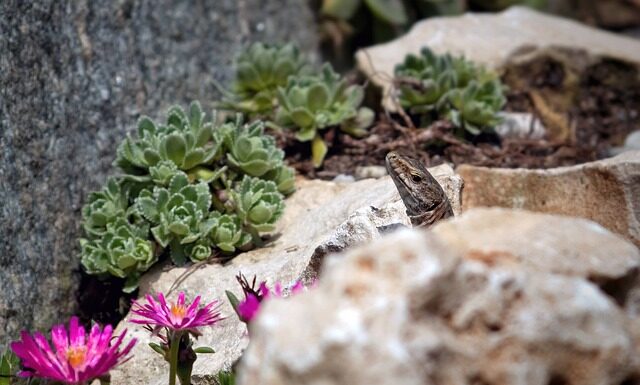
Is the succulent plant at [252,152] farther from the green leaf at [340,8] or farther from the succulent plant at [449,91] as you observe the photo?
the green leaf at [340,8]

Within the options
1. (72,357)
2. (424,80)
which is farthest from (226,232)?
(424,80)

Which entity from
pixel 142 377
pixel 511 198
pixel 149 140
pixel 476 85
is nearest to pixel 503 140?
pixel 476 85

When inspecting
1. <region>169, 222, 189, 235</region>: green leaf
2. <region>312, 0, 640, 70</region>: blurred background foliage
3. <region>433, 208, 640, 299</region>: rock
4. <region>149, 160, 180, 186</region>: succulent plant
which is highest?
<region>433, 208, 640, 299</region>: rock

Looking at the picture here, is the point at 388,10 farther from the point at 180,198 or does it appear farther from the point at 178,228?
the point at 178,228

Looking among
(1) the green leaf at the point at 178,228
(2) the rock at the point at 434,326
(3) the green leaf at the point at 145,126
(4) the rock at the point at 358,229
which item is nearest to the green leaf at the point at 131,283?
(1) the green leaf at the point at 178,228

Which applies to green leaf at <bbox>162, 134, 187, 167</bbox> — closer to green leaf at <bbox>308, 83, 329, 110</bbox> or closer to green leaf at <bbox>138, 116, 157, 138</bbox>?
green leaf at <bbox>138, 116, 157, 138</bbox>

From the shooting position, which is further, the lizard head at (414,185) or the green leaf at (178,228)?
the green leaf at (178,228)

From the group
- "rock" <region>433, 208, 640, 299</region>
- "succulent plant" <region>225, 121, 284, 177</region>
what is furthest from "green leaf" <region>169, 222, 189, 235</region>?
"rock" <region>433, 208, 640, 299</region>
